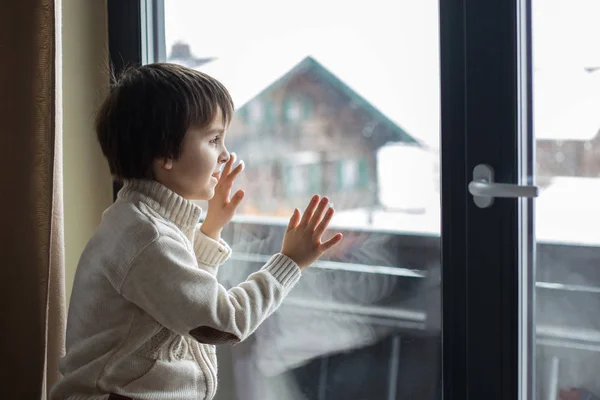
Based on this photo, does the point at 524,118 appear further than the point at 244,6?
No

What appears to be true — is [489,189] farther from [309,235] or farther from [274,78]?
[274,78]

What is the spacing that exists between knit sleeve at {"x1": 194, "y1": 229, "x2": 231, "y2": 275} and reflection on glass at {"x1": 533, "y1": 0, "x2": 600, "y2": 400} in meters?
0.62

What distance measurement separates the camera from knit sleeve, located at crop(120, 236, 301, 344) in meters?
A: 1.23

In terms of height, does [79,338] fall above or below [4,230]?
below

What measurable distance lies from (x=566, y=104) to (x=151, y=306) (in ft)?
2.64

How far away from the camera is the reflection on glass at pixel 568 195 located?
1248mm

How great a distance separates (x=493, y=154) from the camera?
1312mm

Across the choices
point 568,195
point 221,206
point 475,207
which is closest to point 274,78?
point 221,206

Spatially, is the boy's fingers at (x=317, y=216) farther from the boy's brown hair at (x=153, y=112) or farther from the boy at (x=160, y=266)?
the boy's brown hair at (x=153, y=112)

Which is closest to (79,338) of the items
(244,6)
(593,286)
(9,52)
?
(9,52)

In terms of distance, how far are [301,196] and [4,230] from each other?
658 millimetres

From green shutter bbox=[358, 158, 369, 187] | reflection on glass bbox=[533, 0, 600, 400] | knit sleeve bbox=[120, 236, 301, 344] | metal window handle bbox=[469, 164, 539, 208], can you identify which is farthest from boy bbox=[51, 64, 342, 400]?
reflection on glass bbox=[533, 0, 600, 400]

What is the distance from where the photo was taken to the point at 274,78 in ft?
5.34

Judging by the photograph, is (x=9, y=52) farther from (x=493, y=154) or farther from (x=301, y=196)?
(x=493, y=154)
